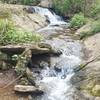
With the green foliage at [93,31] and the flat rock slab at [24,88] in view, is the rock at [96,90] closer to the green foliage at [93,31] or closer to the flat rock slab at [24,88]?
the flat rock slab at [24,88]

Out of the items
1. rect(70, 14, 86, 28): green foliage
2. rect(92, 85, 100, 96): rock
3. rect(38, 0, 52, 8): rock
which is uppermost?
rect(38, 0, 52, 8): rock

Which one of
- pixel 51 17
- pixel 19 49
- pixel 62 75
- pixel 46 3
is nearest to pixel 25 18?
pixel 51 17

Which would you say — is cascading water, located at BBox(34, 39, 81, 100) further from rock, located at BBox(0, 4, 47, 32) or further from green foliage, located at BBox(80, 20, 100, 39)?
rock, located at BBox(0, 4, 47, 32)

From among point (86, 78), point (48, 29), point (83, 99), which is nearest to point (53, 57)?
point (86, 78)

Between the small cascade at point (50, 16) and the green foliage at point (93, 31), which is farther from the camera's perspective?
the small cascade at point (50, 16)

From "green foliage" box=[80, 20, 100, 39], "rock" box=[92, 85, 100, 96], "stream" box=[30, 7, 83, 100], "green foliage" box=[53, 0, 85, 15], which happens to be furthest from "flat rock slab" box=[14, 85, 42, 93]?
"green foliage" box=[53, 0, 85, 15]

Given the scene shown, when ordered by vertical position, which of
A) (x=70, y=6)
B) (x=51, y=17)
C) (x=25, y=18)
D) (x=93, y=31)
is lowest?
(x=51, y=17)

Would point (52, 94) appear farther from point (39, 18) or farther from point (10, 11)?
point (39, 18)

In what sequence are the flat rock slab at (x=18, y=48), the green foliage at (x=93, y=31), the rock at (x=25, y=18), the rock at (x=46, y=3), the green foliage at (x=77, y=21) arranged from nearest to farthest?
1. the flat rock slab at (x=18, y=48)
2. the green foliage at (x=93, y=31)
3. the rock at (x=25, y=18)
4. the green foliage at (x=77, y=21)
5. the rock at (x=46, y=3)

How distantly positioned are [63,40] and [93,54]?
3087mm

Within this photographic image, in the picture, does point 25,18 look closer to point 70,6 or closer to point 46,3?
point 70,6

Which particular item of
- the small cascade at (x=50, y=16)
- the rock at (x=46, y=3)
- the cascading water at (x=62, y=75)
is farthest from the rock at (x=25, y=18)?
the cascading water at (x=62, y=75)

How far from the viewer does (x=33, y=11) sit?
73.1ft

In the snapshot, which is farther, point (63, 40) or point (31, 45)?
point (63, 40)
